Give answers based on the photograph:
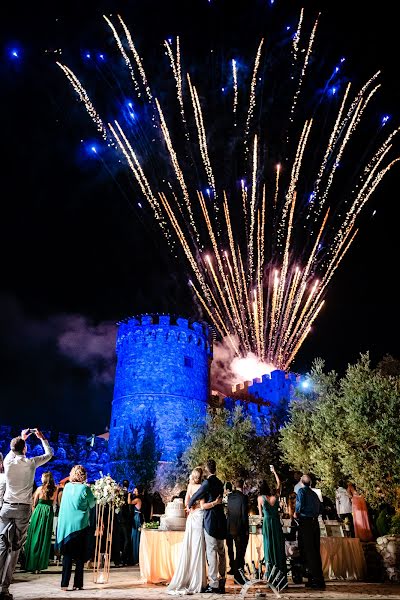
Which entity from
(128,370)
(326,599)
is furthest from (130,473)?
(326,599)

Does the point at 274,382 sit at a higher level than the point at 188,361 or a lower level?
higher

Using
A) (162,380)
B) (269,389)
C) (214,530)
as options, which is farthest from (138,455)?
(214,530)

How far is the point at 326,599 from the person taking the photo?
5.92 metres

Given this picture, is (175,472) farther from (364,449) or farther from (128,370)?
(364,449)

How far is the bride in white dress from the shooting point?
6293 millimetres

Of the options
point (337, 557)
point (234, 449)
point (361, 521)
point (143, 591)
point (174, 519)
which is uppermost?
point (234, 449)

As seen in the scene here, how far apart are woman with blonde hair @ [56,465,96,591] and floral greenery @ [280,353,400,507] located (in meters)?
8.02

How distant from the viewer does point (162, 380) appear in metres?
26.1

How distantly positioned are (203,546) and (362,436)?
796 cm

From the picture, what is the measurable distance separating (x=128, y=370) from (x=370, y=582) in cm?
1978

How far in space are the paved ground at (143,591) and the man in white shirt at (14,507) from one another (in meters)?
0.79

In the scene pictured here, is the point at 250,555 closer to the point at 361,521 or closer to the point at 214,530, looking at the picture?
the point at 214,530

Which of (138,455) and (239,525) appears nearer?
(239,525)

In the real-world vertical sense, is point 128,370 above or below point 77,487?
above
